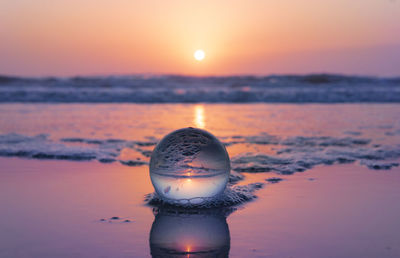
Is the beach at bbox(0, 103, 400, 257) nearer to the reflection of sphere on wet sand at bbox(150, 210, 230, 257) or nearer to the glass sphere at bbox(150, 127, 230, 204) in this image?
the reflection of sphere on wet sand at bbox(150, 210, 230, 257)

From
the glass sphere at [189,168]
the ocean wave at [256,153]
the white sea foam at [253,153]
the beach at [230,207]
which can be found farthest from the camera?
the ocean wave at [256,153]

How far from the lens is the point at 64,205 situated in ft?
11.8

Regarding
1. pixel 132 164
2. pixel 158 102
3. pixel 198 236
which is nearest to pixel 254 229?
pixel 198 236

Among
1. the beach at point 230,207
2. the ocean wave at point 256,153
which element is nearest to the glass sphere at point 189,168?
the beach at point 230,207

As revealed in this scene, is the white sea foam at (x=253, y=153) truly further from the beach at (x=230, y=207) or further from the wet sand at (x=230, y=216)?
the wet sand at (x=230, y=216)

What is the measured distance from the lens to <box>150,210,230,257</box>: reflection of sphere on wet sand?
261 cm

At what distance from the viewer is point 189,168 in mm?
3383

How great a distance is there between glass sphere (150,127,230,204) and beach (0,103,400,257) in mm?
160

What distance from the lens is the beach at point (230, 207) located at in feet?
9.02

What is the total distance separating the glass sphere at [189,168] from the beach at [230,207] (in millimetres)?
160

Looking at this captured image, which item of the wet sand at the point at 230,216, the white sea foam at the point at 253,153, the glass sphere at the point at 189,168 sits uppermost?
the glass sphere at the point at 189,168

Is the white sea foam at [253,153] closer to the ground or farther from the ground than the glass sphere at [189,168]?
closer to the ground

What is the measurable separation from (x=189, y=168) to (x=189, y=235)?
0.62 metres

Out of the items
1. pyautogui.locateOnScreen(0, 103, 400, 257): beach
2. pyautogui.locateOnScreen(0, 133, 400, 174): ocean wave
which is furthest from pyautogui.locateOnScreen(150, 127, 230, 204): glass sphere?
pyautogui.locateOnScreen(0, 133, 400, 174): ocean wave
